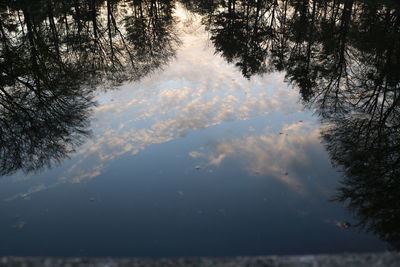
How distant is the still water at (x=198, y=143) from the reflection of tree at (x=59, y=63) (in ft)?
0.31

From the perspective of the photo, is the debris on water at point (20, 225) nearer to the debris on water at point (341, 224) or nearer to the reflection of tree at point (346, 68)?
the debris on water at point (341, 224)

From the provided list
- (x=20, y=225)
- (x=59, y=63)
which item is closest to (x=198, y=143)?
(x=20, y=225)

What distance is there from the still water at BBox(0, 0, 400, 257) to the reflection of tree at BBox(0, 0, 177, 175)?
94 millimetres

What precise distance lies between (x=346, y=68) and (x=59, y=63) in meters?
14.9

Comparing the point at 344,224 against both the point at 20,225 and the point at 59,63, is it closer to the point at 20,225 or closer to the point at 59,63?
the point at 20,225

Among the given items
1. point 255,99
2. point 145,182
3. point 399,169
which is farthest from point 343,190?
point 255,99

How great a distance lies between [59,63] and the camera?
651 inches

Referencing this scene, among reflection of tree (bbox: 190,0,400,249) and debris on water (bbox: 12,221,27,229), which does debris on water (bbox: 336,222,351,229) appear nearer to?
reflection of tree (bbox: 190,0,400,249)

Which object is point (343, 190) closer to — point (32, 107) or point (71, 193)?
point (71, 193)

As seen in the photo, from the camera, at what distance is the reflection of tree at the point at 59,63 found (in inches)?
422

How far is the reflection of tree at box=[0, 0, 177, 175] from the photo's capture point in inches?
422

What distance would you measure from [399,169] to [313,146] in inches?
97.2

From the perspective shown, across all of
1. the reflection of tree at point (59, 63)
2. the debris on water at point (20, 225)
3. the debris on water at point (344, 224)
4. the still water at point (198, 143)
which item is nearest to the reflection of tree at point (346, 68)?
the still water at point (198, 143)

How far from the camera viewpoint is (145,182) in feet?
28.5
